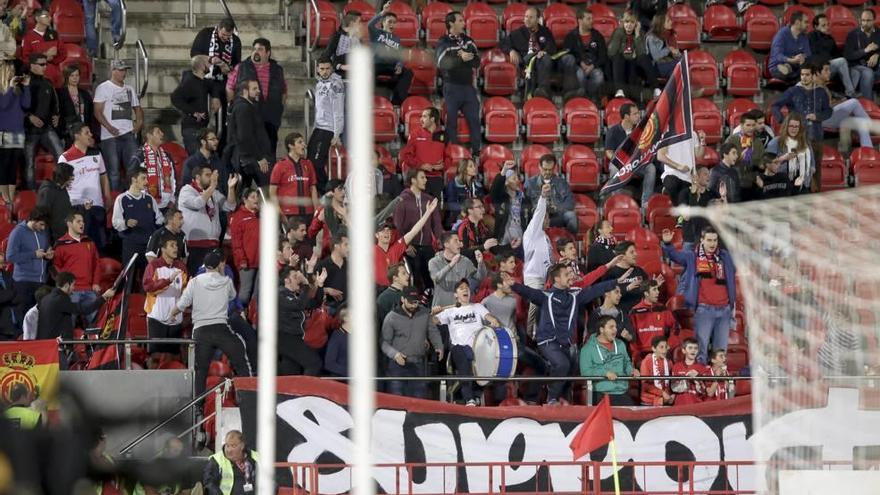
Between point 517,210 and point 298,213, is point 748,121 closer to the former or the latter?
point 517,210

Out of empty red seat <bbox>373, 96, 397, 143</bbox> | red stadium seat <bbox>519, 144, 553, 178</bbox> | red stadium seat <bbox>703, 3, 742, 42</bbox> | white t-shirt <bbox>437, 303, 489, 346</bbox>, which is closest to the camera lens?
white t-shirt <bbox>437, 303, 489, 346</bbox>

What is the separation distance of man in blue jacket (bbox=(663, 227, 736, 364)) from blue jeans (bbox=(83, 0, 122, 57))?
272 inches

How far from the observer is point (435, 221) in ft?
52.1

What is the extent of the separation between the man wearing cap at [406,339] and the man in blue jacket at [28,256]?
3.28 m

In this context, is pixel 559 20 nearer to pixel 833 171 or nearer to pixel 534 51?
pixel 534 51

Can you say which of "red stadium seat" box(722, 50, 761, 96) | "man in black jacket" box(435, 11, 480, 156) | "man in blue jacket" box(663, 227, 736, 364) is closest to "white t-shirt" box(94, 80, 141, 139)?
"man in black jacket" box(435, 11, 480, 156)

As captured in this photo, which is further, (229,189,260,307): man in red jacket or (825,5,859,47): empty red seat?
(825,5,859,47): empty red seat

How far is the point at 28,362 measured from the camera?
1338 cm

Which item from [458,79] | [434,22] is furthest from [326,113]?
[434,22]

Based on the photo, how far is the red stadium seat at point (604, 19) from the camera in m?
19.6

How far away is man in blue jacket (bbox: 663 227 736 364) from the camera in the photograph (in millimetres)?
15422

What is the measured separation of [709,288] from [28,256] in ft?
21.2

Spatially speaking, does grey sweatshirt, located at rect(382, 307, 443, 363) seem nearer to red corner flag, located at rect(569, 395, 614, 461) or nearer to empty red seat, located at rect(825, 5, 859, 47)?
red corner flag, located at rect(569, 395, 614, 461)

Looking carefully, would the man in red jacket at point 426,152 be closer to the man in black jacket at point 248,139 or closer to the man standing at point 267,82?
the man standing at point 267,82
